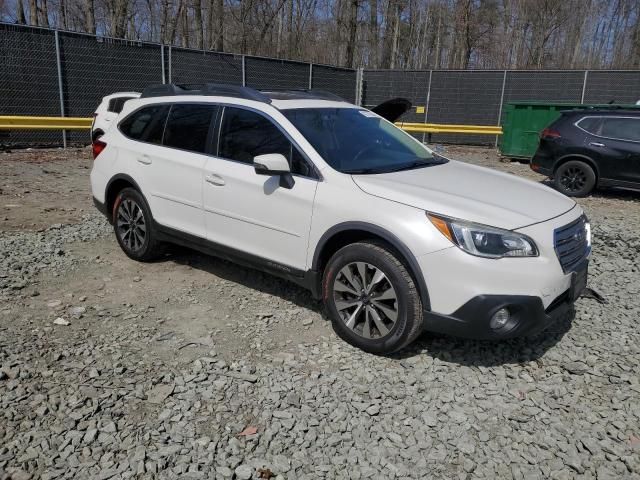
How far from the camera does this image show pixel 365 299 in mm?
3666

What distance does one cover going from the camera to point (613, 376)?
3.52 meters

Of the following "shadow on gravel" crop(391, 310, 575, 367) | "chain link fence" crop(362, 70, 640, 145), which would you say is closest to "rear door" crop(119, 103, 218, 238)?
"shadow on gravel" crop(391, 310, 575, 367)

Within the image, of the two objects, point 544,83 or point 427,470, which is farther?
point 544,83

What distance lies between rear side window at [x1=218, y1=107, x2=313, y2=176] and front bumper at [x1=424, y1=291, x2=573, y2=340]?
141cm

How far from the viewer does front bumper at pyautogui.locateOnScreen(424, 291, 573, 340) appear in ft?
10.5

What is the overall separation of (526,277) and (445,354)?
2.83ft

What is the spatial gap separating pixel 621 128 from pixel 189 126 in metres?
7.68

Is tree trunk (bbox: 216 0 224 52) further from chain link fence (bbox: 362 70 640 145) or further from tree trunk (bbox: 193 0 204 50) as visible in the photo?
chain link fence (bbox: 362 70 640 145)

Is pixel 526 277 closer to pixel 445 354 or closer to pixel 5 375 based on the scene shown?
pixel 445 354

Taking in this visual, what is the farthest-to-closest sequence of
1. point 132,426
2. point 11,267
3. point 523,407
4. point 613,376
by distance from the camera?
point 11,267 < point 613,376 < point 523,407 < point 132,426

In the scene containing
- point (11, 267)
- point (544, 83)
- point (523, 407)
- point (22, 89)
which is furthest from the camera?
point (544, 83)

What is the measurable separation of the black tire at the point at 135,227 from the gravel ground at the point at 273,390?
0.31 meters

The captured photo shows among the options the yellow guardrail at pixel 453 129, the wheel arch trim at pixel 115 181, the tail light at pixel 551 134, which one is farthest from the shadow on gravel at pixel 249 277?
the yellow guardrail at pixel 453 129

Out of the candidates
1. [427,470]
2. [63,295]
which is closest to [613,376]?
[427,470]
